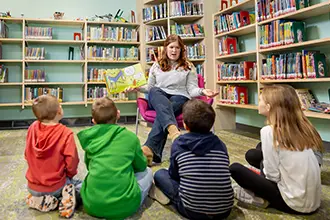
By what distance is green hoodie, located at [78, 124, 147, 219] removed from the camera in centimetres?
112

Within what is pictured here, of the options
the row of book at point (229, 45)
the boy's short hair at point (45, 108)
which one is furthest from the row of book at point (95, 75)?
the boy's short hair at point (45, 108)

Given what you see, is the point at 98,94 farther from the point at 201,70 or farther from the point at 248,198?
the point at 248,198

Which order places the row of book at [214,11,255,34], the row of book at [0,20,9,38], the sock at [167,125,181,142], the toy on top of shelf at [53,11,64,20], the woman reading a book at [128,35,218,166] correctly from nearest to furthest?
the sock at [167,125,181,142] < the woman reading a book at [128,35,218,166] < the row of book at [214,11,255,34] < the row of book at [0,20,9,38] < the toy on top of shelf at [53,11,64,20]

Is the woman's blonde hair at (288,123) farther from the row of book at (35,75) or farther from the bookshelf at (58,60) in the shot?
the row of book at (35,75)

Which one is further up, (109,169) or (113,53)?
(113,53)

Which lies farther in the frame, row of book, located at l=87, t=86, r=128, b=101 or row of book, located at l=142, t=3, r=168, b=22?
row of book, located at l=87, t=86, r=128, b=101

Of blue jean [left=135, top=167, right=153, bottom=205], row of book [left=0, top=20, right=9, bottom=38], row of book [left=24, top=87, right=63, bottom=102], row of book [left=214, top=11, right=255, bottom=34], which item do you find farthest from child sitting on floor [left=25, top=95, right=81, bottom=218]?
row of book [left=0, top=20, right=9, bottom=38]

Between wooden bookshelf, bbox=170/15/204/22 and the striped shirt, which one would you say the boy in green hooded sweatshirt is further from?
wooden bookshelf, bbox=170/15/204/22

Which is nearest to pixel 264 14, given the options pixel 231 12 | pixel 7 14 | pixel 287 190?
pixel 231 12

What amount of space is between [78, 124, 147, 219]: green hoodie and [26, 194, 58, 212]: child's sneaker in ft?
0.57

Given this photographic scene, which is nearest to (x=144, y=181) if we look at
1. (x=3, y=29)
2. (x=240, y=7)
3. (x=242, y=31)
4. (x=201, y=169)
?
(x=201, y=169)

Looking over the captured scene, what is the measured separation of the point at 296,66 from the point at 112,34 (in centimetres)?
304

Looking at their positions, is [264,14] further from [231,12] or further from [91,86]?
[91,86]

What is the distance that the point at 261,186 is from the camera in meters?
1.25
